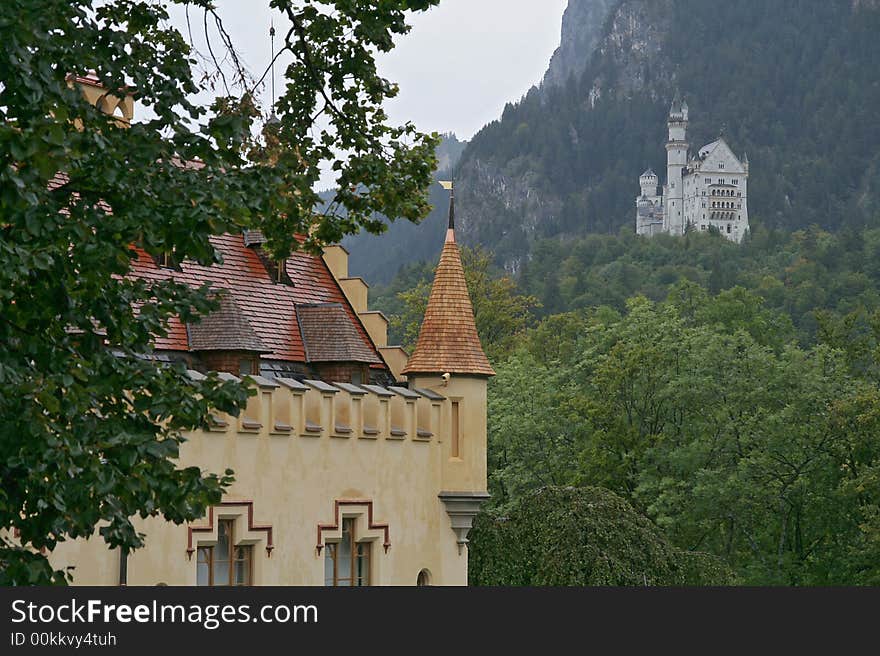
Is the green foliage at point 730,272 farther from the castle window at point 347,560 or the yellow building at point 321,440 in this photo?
the castle window at point 347,560

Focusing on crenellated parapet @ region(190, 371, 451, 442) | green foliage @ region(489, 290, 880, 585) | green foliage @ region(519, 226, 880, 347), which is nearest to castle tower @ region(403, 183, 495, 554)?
crenellated parapet @ region(190, 371, 451, 442)

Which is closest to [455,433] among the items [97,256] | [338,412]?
[338,412]

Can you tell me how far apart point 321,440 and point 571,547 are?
743 cm

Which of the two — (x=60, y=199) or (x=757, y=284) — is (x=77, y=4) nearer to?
(x=60, y=199)

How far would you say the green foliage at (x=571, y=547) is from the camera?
3145 cm

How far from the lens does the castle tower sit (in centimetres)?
2878

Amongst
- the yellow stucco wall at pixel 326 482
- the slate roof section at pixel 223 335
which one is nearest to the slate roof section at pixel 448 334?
the yellow stucco wall at pixel 326 482

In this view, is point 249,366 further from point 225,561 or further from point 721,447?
point 721,447

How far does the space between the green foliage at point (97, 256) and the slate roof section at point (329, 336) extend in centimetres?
1292

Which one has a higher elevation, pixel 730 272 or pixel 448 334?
pixel 730 272

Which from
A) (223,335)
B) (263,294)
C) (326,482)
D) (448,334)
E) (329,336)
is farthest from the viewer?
(448,334)

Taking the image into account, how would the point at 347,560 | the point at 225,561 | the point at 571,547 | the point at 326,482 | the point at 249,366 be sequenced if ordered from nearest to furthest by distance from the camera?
1. the point at 225,561
2. the point at 249,366
3. the point at 326,482
4. the point at 347,560
5. the point at 571,547

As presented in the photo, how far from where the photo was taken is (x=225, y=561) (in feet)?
80.8

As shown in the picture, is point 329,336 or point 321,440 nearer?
point 321,440
